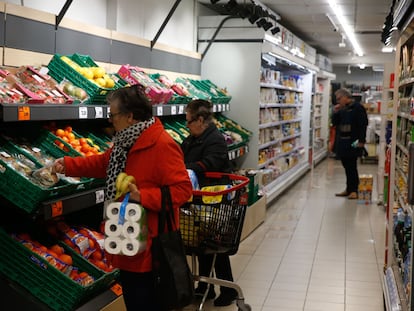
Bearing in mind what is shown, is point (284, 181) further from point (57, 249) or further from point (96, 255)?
point (57, 249)

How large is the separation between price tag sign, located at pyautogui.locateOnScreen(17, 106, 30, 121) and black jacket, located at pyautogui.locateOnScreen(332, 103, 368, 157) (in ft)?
25.2

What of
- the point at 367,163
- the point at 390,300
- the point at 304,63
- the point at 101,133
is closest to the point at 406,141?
the point at 390,300

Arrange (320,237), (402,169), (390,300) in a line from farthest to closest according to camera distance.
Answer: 1. (320,237)
2. (402,169)
3. (390,300)

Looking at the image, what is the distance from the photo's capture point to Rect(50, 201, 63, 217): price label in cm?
347

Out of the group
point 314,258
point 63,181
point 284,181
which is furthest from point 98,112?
point 284,181

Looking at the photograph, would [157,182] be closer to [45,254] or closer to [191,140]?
[45,254]

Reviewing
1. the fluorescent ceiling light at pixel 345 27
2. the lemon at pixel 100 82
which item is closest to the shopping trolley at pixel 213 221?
the lemon at pixel 100 82

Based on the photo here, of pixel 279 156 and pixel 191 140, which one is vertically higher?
pixel 191 140

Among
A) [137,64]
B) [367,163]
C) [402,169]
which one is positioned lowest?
[367,163]

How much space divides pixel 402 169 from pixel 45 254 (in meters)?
2.78

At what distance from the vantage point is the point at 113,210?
9.73ft

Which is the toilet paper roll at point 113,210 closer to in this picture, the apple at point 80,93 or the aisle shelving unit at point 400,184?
the apple at point 80,93

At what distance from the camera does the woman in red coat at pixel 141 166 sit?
308 centimetres

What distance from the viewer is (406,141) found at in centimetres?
500
